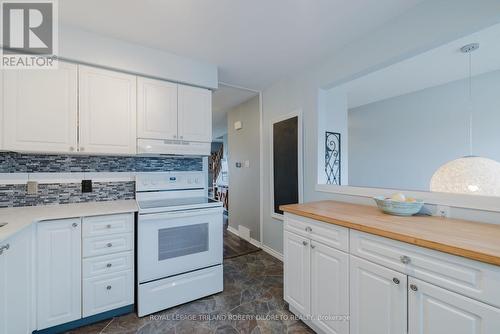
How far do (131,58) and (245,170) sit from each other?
2353 mm

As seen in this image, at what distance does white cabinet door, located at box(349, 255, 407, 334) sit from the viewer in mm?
1103

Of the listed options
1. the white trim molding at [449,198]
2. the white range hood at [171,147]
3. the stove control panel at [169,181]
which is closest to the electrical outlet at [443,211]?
the white trim molding at [449,198]

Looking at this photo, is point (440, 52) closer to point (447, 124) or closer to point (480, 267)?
point (447, 124)

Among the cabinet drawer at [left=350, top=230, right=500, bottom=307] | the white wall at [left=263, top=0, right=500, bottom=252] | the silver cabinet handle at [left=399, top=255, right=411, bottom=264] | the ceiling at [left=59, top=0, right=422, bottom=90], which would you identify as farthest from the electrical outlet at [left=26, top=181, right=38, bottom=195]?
the silver cabinet handle at [left=399, top=255, right=411, bottom=264]

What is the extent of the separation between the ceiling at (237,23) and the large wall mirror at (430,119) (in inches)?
20.9

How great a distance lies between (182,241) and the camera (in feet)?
6.61

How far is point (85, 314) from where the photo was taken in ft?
5.56

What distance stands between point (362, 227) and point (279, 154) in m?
1.82

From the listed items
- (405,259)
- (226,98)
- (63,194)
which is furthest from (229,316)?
(226,98)

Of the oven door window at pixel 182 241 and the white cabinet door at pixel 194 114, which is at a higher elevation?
the white cabinet door at pixel 194 114

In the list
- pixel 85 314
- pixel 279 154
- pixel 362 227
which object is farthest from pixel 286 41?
pixel 85 314

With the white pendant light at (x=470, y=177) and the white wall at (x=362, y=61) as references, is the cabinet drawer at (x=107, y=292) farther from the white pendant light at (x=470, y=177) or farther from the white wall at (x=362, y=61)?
the white pendant light at (x=470, y=177)

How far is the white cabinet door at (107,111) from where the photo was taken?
1.91 m

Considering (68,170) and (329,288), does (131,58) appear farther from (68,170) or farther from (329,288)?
(329,288)
